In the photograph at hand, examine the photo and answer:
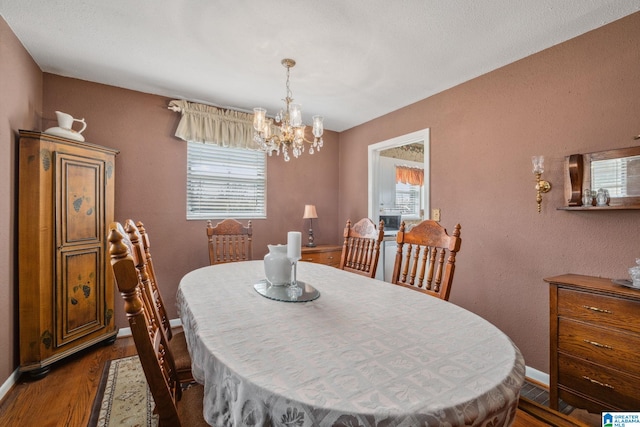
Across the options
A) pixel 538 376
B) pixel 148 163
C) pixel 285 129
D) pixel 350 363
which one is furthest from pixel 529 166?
pixel 148 163

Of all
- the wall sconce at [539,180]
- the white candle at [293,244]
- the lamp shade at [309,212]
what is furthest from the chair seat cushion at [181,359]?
the wall sconce at [539,180]

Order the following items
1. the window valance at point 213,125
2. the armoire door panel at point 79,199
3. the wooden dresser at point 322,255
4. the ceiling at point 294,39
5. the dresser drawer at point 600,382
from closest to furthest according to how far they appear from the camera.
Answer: the dresser drawer at point 600,382
the ceiling at point 294,39
the armoire door panel at point 79,199
the window valance at point 213,125
the wooden dresser at point 322,255

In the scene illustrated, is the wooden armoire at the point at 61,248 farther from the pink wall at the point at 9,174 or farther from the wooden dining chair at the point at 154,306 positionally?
the wooden dining chair at the point at 154,306

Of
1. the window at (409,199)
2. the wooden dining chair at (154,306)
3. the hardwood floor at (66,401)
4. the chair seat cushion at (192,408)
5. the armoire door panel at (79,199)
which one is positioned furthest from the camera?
the window at (409,199)

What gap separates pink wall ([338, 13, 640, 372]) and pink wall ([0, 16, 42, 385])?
3.40 m

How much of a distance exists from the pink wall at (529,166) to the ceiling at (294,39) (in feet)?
0.66

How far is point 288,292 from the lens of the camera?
1524mm

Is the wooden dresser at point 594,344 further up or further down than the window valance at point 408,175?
further down

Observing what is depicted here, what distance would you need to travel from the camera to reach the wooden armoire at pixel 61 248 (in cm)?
213

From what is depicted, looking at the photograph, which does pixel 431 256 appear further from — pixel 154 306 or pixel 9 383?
pixel 9 383

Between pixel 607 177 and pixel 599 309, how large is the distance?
32.8 inches

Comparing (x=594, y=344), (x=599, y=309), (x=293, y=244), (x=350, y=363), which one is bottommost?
(x=594, y=344)

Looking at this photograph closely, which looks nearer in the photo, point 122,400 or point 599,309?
point 599,309

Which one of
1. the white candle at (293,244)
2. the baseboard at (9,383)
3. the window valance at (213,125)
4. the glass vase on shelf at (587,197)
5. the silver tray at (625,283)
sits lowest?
the baseboard at (9,383)
